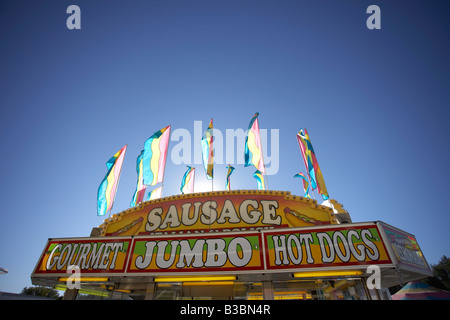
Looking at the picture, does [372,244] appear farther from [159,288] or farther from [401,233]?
[159,288]

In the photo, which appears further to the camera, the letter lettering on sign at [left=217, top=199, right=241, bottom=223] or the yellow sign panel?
the letter lettering on sign at [left=217, top=199, right=241, bottom=223]

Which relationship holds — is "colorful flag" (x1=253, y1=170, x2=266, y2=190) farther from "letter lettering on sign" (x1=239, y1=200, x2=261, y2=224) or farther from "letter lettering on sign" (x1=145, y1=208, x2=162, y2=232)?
"letter lettering on sign" (x1=145, y1=208, x2=162, y2=232)

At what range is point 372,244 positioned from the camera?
271 inches

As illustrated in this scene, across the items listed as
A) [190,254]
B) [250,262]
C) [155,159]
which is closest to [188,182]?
[155,159]

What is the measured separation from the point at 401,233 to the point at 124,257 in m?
9.97

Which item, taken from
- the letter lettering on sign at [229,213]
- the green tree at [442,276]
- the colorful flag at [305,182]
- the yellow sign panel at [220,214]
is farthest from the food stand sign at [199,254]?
the green tree at [442,276]

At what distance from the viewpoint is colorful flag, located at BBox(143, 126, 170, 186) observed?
Result: 13719 mm

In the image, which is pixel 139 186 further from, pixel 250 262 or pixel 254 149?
pixel 250 262

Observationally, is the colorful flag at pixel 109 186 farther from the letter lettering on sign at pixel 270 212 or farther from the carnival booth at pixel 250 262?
the letter lettering on sign at pixel 270 212

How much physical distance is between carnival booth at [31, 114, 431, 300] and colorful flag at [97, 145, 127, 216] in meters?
3.60

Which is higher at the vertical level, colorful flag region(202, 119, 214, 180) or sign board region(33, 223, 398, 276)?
colorful flag region(202, 119, 214, 180)

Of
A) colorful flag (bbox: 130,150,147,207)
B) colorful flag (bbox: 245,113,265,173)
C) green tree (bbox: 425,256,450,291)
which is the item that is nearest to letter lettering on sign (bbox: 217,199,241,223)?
colorful flag (bbox: 245,113,265,173)

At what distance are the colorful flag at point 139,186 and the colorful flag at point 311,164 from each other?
1012 cm
